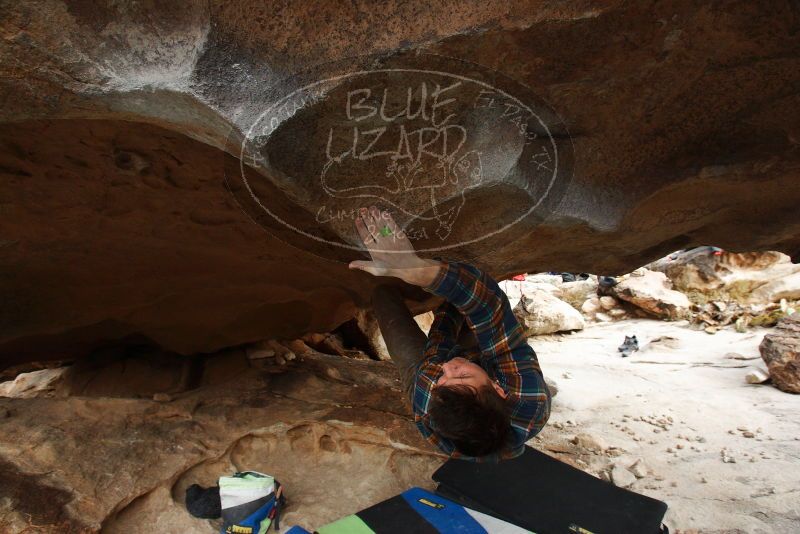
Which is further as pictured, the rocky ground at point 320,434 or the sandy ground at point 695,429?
the sandy ground at point 695,429

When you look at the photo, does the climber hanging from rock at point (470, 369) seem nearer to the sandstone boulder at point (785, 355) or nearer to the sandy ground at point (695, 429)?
the sandy ground at point (695, 429)

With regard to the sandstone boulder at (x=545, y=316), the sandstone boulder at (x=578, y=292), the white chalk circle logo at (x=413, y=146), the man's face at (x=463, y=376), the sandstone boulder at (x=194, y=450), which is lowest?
the sandstone boulder at (x=194, y=450)

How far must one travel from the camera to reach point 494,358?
66.4 inches

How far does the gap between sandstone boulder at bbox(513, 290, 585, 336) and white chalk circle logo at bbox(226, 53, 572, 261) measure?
6735mm

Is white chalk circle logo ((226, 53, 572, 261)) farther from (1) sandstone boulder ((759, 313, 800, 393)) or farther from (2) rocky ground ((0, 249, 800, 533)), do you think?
(1) sandstone boulder ((759, 313, 800, 393))

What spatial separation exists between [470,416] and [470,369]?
160mm

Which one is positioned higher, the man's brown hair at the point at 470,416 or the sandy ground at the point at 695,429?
the man's brown hair at the point at 470,416

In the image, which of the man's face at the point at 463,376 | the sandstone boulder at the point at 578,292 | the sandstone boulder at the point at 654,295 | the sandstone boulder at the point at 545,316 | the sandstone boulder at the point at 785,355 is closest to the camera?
the man's face at the point at 463,376

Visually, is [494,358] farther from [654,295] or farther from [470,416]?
[654,295]

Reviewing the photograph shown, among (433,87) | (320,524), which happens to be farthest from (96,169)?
(320,524)

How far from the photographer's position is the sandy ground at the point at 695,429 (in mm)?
2473

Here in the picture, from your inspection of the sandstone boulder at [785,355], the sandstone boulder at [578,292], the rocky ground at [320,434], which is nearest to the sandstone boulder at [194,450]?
the rocky ground at [320,434]

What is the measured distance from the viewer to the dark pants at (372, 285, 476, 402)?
2072mm

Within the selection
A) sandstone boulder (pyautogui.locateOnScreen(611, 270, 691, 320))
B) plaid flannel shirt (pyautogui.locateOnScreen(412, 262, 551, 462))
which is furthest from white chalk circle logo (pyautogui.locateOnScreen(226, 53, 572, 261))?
sandstone boulder (pyautogui.locateOnScreen(611, 270, 691, 320))
